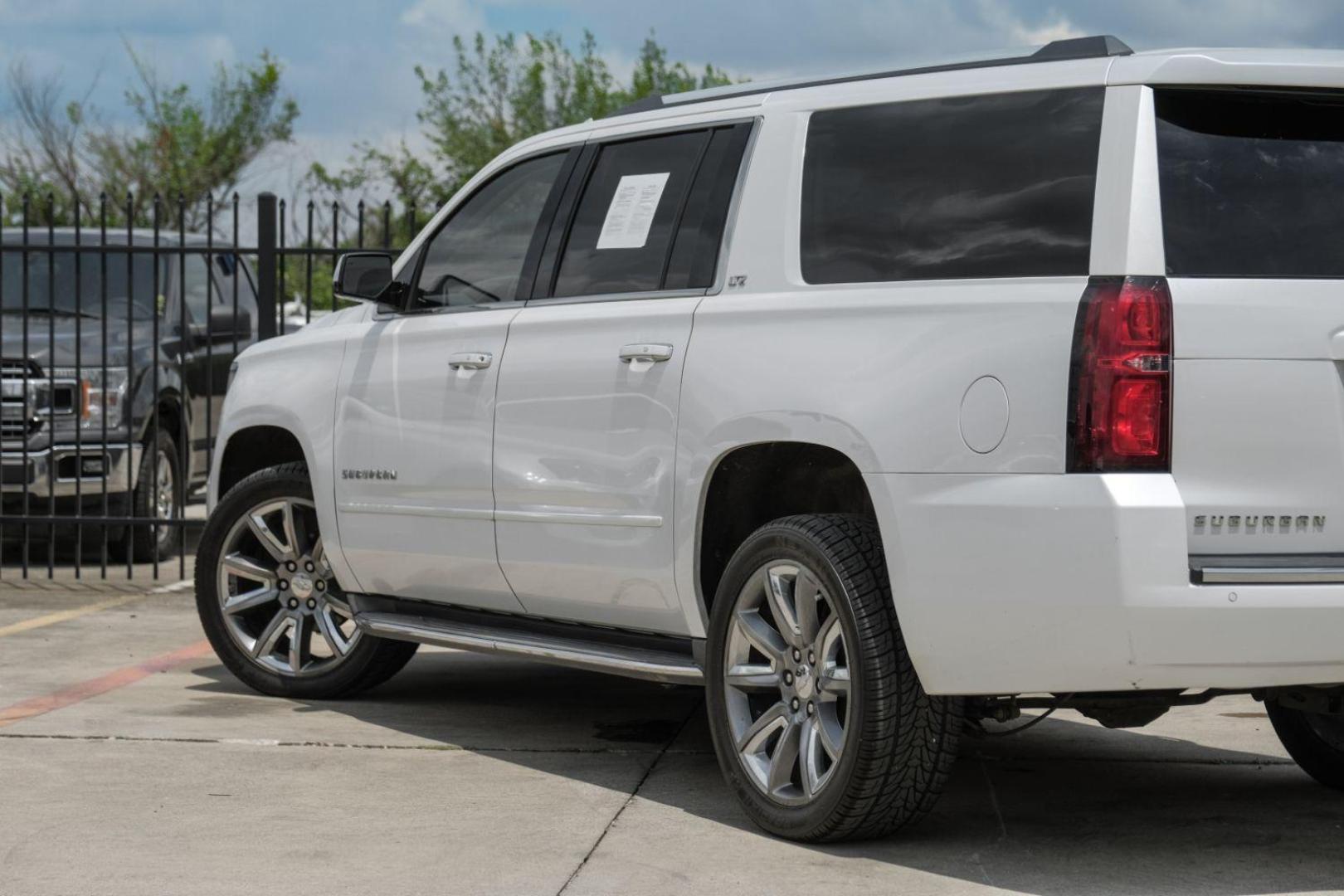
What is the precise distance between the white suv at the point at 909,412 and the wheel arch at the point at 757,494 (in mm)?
12

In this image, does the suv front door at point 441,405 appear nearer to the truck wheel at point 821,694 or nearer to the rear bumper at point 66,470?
the truck wheel at point 821,694

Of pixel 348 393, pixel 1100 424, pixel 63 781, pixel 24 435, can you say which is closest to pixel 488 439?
pixel 348 393

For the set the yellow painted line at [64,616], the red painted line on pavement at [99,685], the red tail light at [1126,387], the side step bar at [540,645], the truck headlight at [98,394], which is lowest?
the yellow painted line at [64,616]

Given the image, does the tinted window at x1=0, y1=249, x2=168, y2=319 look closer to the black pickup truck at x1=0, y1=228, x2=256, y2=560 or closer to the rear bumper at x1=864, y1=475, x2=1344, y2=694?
the black pickup truck at x1=0, y1=228, x2=256, y2=560

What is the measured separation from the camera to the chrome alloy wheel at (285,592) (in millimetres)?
7262

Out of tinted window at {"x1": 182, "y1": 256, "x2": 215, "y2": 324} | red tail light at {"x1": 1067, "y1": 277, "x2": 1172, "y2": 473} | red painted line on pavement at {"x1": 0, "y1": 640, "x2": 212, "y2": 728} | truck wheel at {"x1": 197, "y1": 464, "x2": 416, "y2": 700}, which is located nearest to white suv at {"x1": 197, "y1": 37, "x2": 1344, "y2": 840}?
red tail light at {"x1": 1067, "y1": 277, "x2": 1172, "y2": 473}

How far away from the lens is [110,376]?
1128 cm

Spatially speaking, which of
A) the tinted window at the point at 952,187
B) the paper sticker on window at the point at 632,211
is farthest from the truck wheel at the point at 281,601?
the tinted window at the point at 952,187

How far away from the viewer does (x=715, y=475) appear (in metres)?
5.42

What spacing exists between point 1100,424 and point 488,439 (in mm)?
2298

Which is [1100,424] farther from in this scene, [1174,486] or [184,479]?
[184,479]

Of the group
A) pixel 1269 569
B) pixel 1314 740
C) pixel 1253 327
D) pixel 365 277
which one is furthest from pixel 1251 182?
pixel 365 277

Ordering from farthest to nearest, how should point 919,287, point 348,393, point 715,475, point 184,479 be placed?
point 184,479 → point 348,393 → point 715,475 → point 919,287

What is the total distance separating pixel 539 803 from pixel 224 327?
6594 mm
